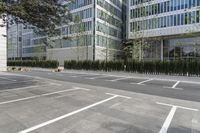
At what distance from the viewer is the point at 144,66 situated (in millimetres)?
27922

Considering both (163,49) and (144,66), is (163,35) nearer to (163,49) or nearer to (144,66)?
(163,49)

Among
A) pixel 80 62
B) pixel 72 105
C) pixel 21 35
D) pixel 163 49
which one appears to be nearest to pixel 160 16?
pixel 163 49

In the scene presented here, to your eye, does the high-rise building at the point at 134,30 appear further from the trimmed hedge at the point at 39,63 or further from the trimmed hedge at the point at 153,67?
the trimmed hedge at the point at 153,67

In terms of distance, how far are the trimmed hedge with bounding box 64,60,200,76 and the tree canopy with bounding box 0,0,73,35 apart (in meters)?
16.5

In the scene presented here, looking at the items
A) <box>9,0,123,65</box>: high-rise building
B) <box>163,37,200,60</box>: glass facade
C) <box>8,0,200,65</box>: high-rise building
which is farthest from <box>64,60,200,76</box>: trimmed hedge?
<box>163,37,200,60</box>: glass facade

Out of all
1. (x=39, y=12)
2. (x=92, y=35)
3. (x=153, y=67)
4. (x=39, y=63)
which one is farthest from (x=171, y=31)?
(x=39, y=12)

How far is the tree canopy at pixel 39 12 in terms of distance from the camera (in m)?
10.2

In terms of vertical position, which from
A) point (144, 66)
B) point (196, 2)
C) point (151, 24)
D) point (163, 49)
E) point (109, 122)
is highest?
point (196, 2)

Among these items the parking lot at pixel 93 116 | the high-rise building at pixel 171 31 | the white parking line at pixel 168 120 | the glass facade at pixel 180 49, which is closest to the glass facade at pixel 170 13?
the high-rise building at pixel 171 31

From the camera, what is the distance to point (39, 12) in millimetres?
11742

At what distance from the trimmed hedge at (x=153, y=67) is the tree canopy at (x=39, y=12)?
1649cm

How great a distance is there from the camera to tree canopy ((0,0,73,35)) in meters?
10.2

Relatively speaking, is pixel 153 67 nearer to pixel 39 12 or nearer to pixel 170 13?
pixel 39 12

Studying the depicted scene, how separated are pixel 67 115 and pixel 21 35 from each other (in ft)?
299
